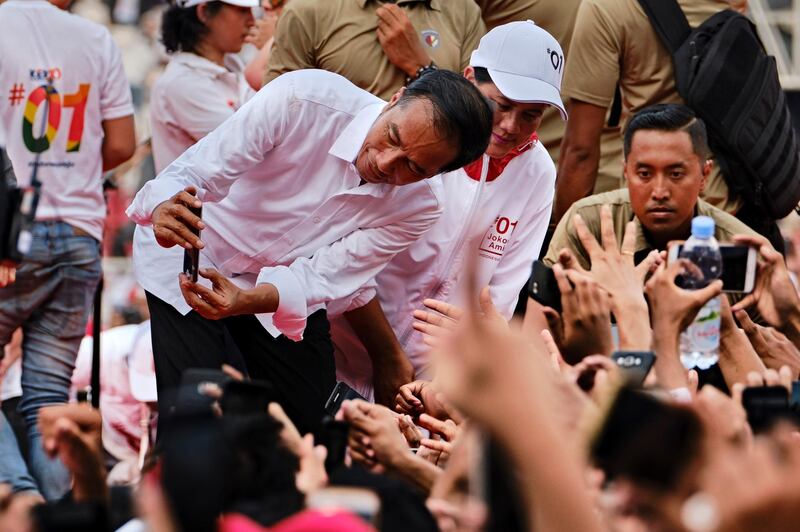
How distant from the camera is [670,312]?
3.29m

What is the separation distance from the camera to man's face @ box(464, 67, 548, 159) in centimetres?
441

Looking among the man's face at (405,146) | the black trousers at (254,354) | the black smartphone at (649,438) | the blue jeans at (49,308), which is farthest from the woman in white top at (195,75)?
the black smartphone at (649,438)

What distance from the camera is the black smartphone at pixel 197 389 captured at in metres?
2.56

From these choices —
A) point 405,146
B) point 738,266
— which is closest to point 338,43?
point 405,146

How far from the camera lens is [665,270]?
3361 mm

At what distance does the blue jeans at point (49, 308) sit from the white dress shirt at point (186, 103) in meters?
0.57

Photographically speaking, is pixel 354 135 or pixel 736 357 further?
pixel 354 135

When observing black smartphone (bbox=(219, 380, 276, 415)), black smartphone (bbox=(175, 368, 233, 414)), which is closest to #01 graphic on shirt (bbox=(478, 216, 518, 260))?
black smartphone (bbox=(175, 368, 233, 414))

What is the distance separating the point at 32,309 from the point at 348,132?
4.50 ft

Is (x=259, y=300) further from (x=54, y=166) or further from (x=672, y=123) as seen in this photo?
(x=672, y=123)

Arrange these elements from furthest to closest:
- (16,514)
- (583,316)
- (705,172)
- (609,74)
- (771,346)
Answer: (609,74) → (705,172) → (771,346) → (583,316) → (16,514)

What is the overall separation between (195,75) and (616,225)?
1.64 m

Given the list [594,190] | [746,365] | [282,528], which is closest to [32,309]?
[594,190]

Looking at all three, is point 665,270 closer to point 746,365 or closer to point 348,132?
point 746,365
